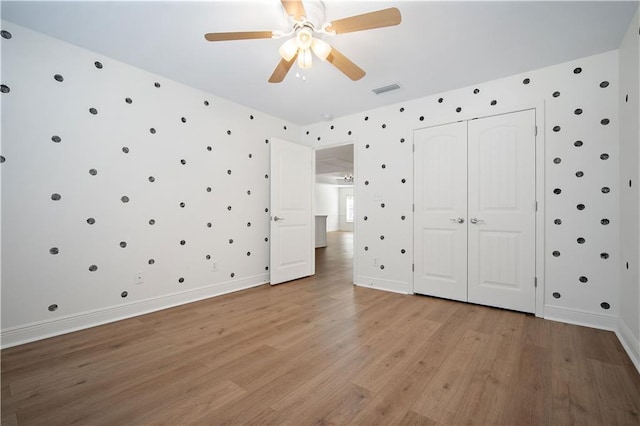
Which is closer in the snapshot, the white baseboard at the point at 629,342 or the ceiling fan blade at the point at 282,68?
the white baseboard at the point at 629,342

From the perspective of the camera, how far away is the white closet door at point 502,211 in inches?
109

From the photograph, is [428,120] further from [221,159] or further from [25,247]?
[25,247]

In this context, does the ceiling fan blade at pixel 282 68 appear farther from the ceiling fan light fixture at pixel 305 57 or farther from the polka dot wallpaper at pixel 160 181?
the polka dot wallpaper at pixel 160 181

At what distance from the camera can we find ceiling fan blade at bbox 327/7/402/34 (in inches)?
63.6

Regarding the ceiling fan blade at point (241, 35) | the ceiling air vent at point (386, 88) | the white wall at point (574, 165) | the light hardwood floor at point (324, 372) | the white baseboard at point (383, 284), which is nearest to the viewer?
the light hardwood floor at point (324, 372)

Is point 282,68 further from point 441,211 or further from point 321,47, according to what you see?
point 441,211

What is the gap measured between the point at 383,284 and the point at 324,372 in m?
2.10

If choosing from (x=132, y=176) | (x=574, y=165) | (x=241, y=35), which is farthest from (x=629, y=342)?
(x=132, y=176)

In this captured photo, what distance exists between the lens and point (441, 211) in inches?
130

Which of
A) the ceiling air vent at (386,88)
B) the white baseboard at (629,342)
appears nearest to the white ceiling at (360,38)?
the ceiling air vent at (386,88)

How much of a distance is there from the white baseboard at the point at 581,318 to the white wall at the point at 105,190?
3.40m

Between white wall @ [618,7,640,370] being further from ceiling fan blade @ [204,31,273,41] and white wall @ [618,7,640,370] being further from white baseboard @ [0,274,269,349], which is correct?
white baseboard @ [0,274,269,349]

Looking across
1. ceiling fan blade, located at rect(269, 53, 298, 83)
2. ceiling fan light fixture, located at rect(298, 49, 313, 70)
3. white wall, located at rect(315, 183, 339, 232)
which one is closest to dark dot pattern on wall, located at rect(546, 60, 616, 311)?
ceiling fan light fixture, located at rect(298, 49, 313, 70)

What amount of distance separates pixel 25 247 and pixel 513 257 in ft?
14.1
